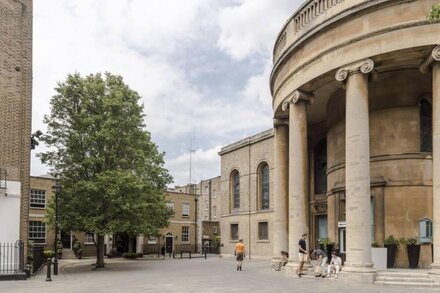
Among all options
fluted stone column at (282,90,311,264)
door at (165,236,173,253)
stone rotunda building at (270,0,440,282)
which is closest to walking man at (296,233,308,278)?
fluted stone column at (282,90,311,264)

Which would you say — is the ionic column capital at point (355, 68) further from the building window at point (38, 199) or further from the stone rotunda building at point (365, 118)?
the building window at point (38, 199)

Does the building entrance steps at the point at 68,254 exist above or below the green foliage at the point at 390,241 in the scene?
below

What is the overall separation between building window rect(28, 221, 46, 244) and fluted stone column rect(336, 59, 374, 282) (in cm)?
3498

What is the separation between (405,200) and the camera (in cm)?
1950

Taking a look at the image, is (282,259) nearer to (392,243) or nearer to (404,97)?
(392,243)

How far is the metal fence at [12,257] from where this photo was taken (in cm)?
2002

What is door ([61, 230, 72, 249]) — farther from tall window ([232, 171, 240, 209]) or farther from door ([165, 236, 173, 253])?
tall window ([232, 171, 240, 209])

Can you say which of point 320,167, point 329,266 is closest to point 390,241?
point 329,266

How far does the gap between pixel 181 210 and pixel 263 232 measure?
20095 mm

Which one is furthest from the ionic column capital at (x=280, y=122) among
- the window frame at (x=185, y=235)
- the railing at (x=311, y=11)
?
the window frame at (x=185, y=235)

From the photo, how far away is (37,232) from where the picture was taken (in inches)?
1762

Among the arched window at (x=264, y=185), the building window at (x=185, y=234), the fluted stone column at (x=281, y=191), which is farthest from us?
the building window at (x=185, y=234)

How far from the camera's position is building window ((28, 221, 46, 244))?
146 feet

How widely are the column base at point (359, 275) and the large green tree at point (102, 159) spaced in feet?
42.1
